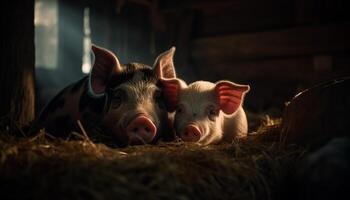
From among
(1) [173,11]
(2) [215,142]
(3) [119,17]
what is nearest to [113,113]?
(2) [215,142]

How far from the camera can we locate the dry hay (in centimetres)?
161

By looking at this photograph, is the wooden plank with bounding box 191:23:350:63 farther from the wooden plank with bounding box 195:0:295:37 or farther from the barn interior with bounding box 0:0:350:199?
the wooden plank with bounding box 195:0:295:37

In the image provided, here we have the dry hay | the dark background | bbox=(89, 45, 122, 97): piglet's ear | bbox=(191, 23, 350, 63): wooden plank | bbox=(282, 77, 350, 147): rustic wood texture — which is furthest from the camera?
the dark background

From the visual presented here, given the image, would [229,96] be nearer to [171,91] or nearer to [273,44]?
[171,91]

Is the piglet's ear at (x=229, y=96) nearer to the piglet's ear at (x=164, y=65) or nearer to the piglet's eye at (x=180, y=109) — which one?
the piglet's eye at (x=180, y=109)

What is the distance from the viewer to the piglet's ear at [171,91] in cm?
308

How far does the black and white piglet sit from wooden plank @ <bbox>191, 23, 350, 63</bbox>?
2.81 metres

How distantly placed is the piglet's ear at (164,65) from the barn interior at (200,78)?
2.51 feet

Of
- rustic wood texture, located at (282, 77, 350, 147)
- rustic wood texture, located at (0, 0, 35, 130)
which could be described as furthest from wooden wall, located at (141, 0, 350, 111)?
rustic wood texture, located at (0, 0, 35, 130)

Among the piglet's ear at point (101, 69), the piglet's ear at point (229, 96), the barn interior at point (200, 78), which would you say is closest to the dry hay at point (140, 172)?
the barn interior at point (200, 78)

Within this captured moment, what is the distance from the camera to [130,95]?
292cm

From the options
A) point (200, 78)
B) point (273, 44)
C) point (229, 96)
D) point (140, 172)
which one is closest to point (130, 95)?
point (229, 96)

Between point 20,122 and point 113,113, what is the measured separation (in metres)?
0.91

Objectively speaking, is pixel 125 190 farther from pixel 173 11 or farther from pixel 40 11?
pixel 40 11
